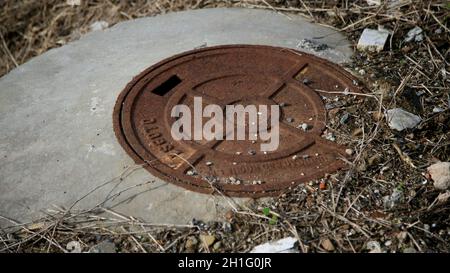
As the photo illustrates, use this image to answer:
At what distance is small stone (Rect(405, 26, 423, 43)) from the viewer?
121 inches

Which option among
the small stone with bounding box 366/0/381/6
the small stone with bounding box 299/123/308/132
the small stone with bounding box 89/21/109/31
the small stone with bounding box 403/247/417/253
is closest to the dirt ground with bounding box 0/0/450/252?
the small stone with bounding box 403/247/417/253

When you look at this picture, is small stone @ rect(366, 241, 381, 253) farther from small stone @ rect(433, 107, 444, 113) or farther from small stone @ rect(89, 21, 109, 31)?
small stone @ rect(89, 21, 109, 31)

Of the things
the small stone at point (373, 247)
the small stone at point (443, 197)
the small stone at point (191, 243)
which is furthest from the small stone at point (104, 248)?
the small stone at point (443, 197)

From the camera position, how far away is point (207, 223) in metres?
2.12

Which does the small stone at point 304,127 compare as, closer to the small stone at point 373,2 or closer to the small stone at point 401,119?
the small stone at point 401,119

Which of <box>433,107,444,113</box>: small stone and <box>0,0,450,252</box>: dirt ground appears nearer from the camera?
<box>0,0,450,252</box>: dirt ground

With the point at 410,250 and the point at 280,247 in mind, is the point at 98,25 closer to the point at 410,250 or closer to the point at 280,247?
the point at 280,247

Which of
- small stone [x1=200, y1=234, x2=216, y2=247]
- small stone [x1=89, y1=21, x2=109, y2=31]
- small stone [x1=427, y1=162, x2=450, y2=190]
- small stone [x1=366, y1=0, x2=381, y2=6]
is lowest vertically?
small stone [x1=200, y1=234, x2=216, y2=247]

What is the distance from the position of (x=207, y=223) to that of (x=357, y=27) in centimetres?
169

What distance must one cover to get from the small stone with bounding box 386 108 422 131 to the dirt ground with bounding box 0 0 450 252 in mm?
24

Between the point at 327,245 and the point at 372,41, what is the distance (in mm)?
1451

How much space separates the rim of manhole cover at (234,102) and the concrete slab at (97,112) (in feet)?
0.26

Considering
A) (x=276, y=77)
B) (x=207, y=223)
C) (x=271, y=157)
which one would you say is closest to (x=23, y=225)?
(x=207, y=223)

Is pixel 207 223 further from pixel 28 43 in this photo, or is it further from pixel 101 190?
pixel 28 43
